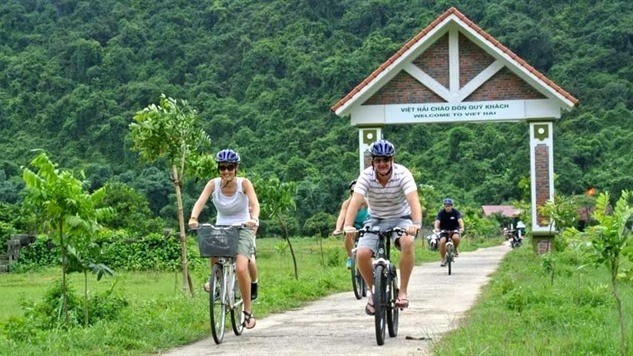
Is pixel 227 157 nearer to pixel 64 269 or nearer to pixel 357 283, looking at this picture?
pixel 64 269

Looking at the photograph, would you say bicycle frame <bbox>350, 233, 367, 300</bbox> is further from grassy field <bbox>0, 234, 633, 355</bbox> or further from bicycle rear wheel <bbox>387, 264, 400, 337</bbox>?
bicycle rear wheel <bbox>387, 264, 400, 337</bbox>

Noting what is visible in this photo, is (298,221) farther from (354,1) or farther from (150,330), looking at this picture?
(150,330)

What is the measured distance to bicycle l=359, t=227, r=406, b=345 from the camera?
9.12 metres

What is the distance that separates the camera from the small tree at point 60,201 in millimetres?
10984

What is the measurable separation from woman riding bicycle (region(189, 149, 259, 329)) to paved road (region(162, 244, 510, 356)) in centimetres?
55

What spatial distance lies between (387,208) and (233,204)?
156 cm

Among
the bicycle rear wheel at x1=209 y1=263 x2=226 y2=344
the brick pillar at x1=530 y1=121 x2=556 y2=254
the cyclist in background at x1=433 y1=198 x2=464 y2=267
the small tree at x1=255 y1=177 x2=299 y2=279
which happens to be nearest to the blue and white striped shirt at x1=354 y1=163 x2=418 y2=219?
the bicycle rear wheel at x1=209 y1=263 x2=226 y2=344

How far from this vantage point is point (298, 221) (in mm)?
60969

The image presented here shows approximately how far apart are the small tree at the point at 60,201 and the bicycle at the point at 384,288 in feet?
10.7

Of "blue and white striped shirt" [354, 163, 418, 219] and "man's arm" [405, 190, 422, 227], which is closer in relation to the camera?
"man's arm" [405, 190, 422, 227]

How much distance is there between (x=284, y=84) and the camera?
79875mm

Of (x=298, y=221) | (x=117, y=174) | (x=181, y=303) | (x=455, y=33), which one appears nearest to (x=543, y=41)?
(x=298, y=221)

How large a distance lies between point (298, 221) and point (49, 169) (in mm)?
49999

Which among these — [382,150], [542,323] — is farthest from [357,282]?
[382,150]
